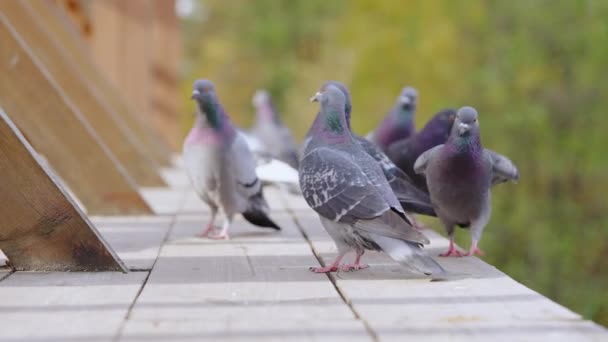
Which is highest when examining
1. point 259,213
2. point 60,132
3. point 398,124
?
point 60,132

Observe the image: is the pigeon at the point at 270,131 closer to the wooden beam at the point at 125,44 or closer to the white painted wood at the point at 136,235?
the wooden beam at the point at 125,44

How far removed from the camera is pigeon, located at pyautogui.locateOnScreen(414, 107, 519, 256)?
13.9 feet

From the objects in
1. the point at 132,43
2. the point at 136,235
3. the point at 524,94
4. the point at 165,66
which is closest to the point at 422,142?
the point at 136,235

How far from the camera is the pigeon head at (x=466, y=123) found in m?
4.16

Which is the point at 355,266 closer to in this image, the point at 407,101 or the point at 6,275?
the point at 6,275

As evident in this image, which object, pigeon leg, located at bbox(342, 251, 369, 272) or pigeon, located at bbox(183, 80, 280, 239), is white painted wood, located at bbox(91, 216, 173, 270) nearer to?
pigeon, located at bbox(183, 80, 280, 239)

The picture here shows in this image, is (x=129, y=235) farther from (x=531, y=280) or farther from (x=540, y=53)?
(x=540, y=53)

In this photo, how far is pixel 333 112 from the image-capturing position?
401cm

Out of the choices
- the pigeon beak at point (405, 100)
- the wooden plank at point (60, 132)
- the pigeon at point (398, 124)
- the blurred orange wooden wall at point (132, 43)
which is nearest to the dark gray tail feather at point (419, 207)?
the pigeon at point (398, 124)

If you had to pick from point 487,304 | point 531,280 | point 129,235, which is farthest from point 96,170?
point 531,280

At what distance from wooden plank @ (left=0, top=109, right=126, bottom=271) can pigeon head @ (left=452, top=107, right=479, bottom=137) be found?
4.97ft

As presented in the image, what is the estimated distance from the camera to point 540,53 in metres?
23.1

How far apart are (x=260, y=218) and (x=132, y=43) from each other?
7.35 meters

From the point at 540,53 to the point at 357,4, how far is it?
5.26 meters
